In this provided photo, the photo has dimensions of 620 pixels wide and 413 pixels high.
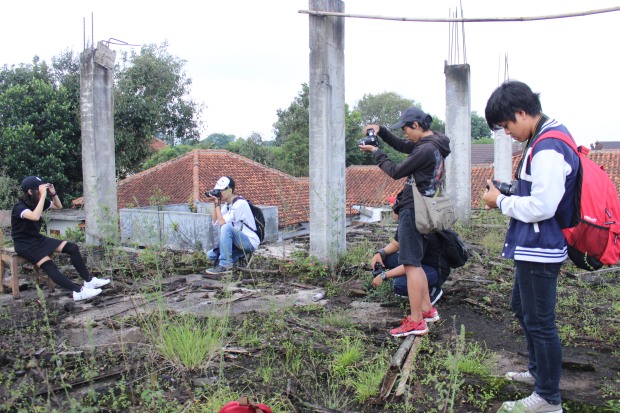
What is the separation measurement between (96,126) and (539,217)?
30.6 feet

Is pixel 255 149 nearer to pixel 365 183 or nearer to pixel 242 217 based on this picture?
pixel 365 183

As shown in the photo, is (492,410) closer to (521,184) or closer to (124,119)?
(521,184)

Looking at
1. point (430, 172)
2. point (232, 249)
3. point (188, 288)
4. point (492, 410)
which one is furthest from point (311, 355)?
point (232, 249)

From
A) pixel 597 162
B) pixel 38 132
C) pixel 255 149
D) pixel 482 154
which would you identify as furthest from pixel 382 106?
pixel 38 132

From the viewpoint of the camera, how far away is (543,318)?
3014 millimetres

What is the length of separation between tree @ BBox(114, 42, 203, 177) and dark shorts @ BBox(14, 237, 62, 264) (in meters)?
19.1

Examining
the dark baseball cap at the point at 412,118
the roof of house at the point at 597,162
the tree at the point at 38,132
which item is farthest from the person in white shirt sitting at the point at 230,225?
the roof of house at the point at 597,162

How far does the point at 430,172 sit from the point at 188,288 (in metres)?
3.37

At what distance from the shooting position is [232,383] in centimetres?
370

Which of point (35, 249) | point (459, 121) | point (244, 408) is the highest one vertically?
point (459, 121)

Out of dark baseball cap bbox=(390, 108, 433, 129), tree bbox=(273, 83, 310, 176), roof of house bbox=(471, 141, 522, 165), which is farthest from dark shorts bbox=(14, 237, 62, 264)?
roof of house bbox=(471, 141, 522, 165)

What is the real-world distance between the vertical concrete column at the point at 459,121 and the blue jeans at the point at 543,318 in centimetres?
971

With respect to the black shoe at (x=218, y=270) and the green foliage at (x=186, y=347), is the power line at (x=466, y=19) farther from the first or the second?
the green foliage at (x=186, y=347)

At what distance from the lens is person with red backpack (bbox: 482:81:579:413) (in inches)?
115
